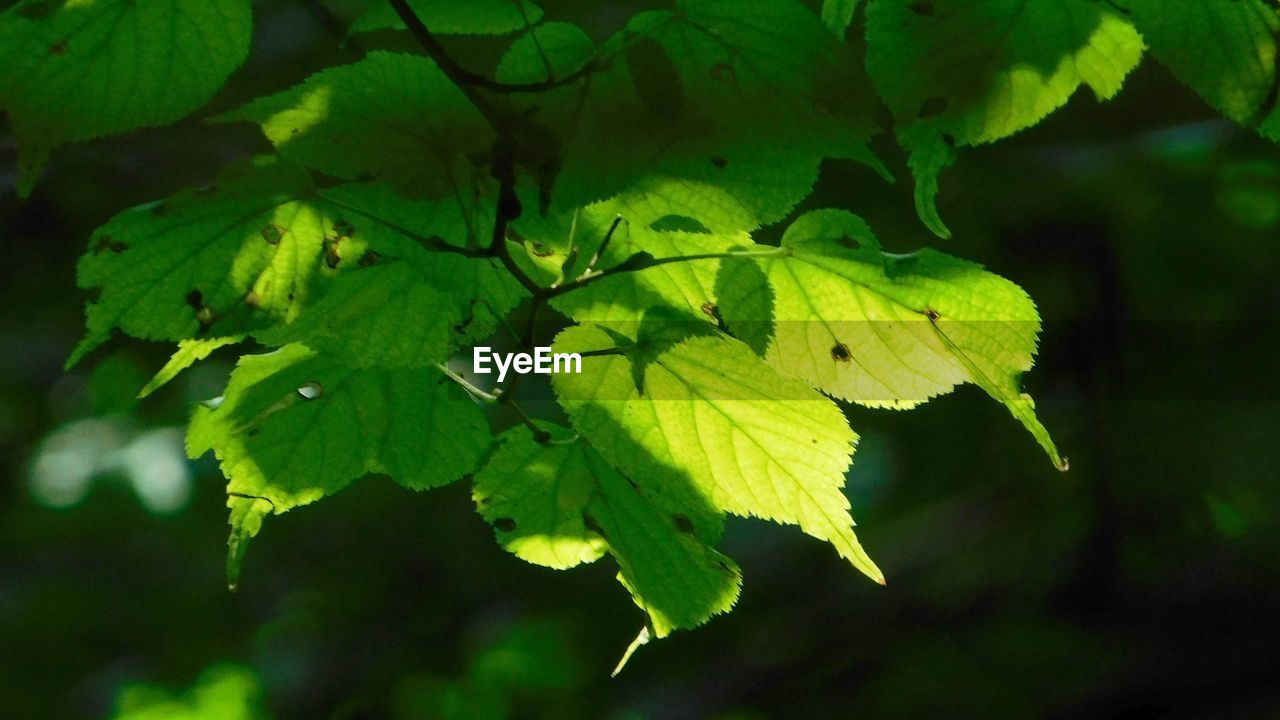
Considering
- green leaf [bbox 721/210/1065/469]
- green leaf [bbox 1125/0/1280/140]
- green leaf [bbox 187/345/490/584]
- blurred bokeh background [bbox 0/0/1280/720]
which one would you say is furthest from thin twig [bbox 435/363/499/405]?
blurred bokeh background [bbox 0/0/1280/720]

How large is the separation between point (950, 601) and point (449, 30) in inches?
60.4

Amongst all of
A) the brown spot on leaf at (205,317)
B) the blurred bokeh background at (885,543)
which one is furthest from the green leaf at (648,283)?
the blurred bokeh background at (885,543)

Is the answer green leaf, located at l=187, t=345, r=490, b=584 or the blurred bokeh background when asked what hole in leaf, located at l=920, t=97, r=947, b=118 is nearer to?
green leaf, located at l=187, t=345, r=490, b=584

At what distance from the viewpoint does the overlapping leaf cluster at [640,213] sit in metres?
0.31

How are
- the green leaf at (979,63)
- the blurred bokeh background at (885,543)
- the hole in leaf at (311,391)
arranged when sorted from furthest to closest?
the blurred bokeh background at (885,543)
the hole in leaf at (311,391)
the green leaf at (979,63)

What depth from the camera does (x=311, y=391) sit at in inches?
16.9

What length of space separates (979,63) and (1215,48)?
0.08 meters

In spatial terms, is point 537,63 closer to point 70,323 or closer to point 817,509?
point 817,509

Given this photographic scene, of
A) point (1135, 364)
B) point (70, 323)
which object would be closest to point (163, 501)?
point (70, 323)

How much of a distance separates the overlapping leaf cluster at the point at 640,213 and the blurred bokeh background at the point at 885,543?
120cm

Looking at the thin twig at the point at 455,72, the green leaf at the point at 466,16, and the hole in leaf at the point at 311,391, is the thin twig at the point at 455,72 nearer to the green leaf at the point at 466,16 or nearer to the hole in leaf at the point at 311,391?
the green leaf at the point at 466,16

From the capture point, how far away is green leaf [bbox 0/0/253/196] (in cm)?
34

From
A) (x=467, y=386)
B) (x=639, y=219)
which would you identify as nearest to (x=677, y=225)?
(x=639, y=219)

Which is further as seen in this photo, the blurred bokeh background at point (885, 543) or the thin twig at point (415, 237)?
the blurred bokeh background at point (885, 543)
